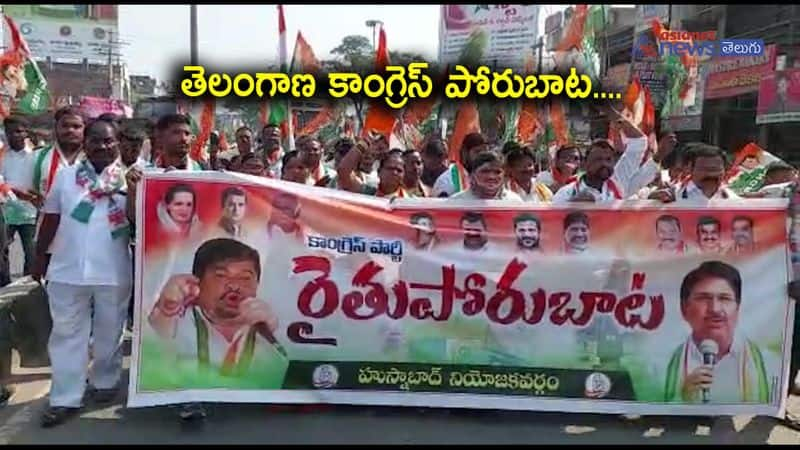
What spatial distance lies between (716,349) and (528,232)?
1.15 metres

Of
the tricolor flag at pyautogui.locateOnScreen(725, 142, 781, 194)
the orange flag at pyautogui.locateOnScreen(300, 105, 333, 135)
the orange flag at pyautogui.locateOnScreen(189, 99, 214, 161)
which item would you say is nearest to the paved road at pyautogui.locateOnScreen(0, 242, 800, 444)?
the tricolor flag at pyautogui.locateOnScreen(725, 142, 781, 194)

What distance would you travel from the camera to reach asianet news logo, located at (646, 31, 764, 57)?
19062mm

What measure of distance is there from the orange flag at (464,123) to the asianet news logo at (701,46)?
13.0 m

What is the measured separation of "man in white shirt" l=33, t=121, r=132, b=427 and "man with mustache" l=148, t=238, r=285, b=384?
1.26ft

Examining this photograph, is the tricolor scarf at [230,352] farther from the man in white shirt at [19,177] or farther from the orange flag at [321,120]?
the orange flag at [321,120]

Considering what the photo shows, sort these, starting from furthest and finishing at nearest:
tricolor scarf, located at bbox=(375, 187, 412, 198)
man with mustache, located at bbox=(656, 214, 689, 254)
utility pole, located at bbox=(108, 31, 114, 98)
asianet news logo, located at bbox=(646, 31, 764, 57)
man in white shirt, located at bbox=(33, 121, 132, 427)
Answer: utility pole, located at bbox=(108, 31, 114, 98), asianet news logo, located at bbox=(646, 31, 764, 57), tricolor scarf, located at bbox=(375, 187, 412, 198), man with mustache, located at bbox=(656, 214, 689, 254), man in white shirt, located at bbox=(33, 121, 132, 427)

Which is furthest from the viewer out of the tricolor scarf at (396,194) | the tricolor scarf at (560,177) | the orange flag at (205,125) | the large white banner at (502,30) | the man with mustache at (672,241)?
the large white banner at (502,30)

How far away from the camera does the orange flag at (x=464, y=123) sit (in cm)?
680

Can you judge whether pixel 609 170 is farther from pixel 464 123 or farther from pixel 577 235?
pixel 464 123

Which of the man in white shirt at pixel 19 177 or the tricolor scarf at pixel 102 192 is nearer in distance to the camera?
the tricolor scarf at pixel 102 192

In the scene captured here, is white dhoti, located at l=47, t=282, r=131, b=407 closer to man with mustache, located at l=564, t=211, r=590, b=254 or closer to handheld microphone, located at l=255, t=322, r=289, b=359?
handheld microphone, located at l=255, t=322, r=289, b=359

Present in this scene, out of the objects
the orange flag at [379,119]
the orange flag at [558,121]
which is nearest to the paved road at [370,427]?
the orange flag at [379,119]

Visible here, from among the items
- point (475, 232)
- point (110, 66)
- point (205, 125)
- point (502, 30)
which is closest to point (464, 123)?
point (475, 232)

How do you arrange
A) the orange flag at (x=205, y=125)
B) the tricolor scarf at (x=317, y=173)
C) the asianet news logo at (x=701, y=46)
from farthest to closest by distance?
the asianet news logo at (x=701, y=46) < the orange flag at (x=205, y=125) < the tricolor scarf at (x=317, y=173)
